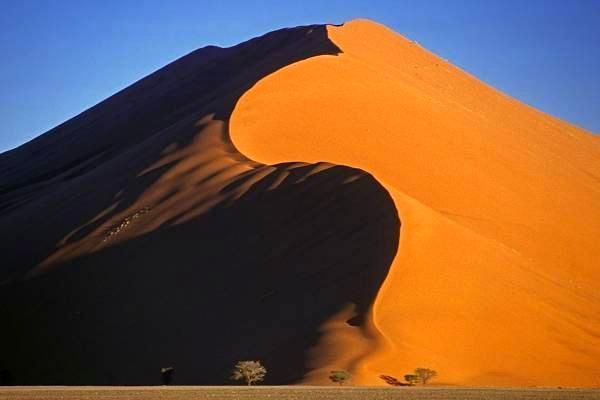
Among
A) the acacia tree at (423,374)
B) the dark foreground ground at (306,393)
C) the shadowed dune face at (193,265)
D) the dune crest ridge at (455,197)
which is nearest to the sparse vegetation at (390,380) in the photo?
the dune crest ridge at (455,197)

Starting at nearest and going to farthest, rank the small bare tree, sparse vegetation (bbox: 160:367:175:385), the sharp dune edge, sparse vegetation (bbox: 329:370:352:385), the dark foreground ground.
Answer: the dark foreground ground, sparse vegetation (bbox: 329:370:352:385), the small bare tree, sparse vegetation (bbox: 160:367:175:385), the sharp dune edge

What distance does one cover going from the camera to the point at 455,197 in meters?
34.8

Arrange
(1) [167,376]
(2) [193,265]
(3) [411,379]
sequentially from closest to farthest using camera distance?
(3) [411,379] → (1) [167,376] → (2) [193,265]

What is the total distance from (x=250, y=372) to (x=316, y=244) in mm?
6879

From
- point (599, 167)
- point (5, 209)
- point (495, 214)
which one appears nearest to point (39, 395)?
point (495, 214)

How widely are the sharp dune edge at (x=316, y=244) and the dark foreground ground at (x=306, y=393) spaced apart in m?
2.42

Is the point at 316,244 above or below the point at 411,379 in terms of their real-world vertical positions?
above

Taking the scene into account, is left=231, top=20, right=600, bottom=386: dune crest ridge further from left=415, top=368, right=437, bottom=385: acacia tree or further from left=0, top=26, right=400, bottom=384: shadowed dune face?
left=0, top=26, right=400, bottom=384: shadowed dune face

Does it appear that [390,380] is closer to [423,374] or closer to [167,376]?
[423,374]

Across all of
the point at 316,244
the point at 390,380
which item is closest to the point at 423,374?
the point at 390,380

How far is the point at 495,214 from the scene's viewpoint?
34.3 meters

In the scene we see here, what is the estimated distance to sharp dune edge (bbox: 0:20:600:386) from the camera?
23844mm

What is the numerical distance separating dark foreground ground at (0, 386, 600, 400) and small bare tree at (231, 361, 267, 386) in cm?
169

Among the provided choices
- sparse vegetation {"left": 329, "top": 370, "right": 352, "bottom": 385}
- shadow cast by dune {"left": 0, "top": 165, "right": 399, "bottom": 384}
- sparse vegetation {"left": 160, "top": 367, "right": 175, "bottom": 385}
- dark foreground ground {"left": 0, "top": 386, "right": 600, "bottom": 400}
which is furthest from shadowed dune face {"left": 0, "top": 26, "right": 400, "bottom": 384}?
dark foreground ground {"left": 0, "top": 386, "right": 600, "bottom": 400}
